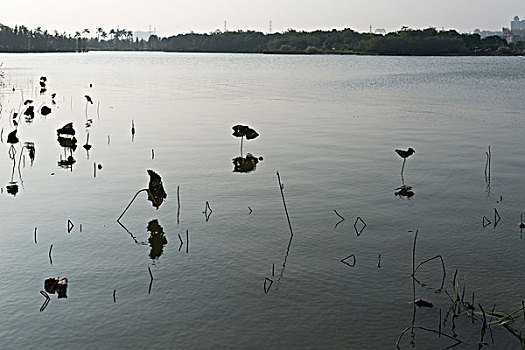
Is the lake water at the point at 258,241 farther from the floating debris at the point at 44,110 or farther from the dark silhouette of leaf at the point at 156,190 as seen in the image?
the floating debris at the point at 44,110

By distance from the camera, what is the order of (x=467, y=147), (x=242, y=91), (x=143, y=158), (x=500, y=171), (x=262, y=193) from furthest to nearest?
(x=242, y=91) → (x=467, y=147) → (x=143, y=158) → (x=500, y=171) → (x=262, y=193)

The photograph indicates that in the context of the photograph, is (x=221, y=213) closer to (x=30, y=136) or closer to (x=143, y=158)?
(x=143, y=158)

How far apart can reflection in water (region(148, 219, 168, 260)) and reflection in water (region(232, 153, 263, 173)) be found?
162 inches

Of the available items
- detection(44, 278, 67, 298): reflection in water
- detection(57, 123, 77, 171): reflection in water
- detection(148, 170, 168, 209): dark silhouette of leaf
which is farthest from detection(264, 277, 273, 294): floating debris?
detection(57, 123, 77, 171): reflection in water

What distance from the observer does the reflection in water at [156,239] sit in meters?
7.52

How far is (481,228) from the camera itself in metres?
8.60

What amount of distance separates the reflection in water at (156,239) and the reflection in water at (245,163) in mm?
4121

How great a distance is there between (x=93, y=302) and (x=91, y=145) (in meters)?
10.1

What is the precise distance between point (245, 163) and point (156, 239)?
535cm

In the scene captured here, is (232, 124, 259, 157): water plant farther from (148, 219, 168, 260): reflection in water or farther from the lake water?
(148, 219, 168, 260): reflection in water

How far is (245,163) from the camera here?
13.2 m

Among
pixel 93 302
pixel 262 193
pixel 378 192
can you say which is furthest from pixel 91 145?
pixel 93 302

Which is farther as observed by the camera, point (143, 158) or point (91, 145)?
point (91, 145)

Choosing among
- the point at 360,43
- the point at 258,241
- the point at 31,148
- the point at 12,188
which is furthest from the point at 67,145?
the point at 360,43
